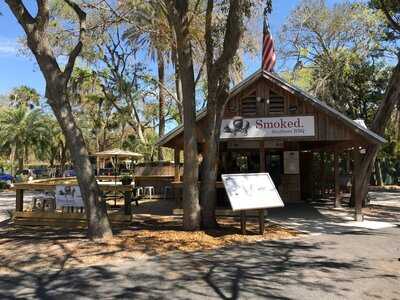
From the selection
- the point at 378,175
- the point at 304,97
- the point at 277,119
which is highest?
the point at 304,97

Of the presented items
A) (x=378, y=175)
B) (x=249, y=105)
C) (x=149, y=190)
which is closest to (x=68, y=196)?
(x=249, y=105)

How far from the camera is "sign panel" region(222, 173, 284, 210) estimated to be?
37.7 feet

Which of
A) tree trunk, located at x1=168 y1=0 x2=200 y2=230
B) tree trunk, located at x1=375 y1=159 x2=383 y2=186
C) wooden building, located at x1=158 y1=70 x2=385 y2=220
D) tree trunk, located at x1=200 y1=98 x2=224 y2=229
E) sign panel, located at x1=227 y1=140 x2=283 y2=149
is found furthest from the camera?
tree trunk, located at x1=375 y1=159 x2=383 y2=186

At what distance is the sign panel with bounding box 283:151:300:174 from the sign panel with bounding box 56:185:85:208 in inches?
383

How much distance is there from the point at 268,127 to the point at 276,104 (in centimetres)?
82

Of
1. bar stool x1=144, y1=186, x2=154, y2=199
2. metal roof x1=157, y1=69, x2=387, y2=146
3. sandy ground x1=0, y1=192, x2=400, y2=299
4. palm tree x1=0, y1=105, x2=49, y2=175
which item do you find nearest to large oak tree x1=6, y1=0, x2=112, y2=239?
sandy ground x1=0, y1=192, x2=400, y2=299

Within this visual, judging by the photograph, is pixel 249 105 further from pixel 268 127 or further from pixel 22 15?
pixel 22 15

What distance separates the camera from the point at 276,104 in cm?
1608

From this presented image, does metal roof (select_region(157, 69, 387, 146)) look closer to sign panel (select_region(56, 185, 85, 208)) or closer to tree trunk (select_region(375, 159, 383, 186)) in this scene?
sign panel (select_region(56, 185, 85, 208))

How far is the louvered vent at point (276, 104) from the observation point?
52.4ft

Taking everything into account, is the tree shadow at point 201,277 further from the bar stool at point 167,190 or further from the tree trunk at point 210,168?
the bar stool at point 167,190

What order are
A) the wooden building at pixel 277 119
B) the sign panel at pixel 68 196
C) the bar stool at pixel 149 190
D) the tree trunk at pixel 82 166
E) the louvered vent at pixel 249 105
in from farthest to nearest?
the bar stool at pixel 149 190, the louvered vent at pixel 249 105, the wooden building at pixel 277 119, the sign panel at pixel 68 196, the tree trunk at pixel 82 166

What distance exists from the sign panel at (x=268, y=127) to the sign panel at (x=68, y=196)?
4.81 meters

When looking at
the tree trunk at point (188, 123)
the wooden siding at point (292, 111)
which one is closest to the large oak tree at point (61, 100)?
the tree trunk at point (188, 123)
